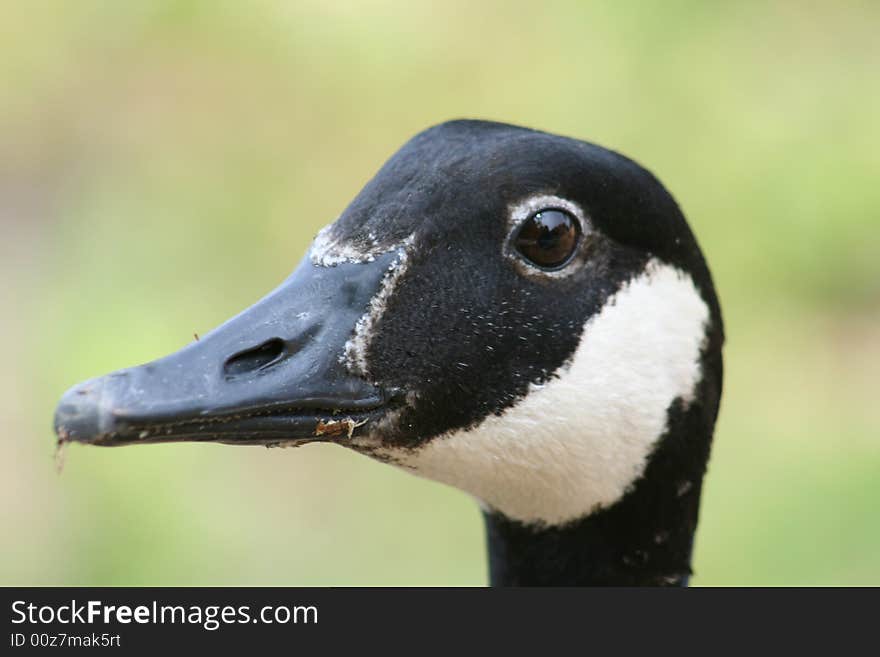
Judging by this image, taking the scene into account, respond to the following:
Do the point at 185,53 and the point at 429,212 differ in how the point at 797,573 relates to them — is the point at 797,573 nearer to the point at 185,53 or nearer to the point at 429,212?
the point at 429,212

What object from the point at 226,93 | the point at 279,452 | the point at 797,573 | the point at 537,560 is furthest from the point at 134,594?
the point at 226,93

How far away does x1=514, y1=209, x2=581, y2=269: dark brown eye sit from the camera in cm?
257

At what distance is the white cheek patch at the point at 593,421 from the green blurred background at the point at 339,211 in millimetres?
2764

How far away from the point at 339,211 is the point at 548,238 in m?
4.22

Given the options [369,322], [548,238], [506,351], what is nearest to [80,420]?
[369,322]

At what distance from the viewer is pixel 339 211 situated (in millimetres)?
6715

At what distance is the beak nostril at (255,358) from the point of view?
7.57 feet

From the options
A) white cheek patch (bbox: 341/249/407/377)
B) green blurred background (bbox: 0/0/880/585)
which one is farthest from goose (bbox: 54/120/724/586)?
green blurred background (bbox: 0/0/880/585)

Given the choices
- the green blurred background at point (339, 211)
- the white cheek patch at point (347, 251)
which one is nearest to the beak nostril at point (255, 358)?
the white cheek patch at point (347, 251)

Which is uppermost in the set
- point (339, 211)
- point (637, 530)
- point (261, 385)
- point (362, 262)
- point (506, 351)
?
point (339, 211)

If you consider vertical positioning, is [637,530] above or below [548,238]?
below

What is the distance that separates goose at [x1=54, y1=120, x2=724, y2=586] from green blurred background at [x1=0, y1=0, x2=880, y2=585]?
8.95ft

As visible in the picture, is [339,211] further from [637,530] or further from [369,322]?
[369,322]

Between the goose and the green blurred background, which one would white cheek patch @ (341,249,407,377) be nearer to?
the goose
